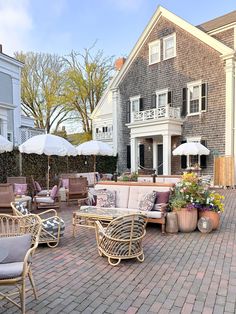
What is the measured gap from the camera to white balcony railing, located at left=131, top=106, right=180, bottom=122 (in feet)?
55.9

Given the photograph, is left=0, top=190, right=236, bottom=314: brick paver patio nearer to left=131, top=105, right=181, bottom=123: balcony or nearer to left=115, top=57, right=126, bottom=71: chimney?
left=131, top=105, right=181, bottom=123: balcony

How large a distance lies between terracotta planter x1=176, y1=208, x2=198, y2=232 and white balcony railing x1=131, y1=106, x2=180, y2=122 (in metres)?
11.3

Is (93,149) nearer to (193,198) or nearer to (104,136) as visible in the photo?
(193,198)

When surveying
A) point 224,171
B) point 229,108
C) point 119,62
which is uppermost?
point 119,62

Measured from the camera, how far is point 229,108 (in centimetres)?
1526

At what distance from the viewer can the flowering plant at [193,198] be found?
6.44m

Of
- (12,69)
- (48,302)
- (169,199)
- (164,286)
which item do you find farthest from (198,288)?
(12,69)

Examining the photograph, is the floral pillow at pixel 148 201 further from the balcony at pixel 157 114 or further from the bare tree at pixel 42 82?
the bare tree at pixel 42 82

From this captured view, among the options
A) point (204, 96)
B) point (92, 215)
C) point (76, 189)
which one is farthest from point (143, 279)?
point (204, 96)

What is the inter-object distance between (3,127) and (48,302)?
14784 millimetres

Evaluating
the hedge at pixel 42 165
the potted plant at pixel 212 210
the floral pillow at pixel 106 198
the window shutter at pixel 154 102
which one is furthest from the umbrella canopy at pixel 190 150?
the floral pillow at pixel 106 198

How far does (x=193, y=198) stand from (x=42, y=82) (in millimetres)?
26886

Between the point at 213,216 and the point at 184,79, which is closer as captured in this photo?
the point at 213,216

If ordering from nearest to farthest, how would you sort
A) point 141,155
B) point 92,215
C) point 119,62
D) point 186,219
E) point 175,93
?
point 92,215 < point 186,219 < point 175,93 < point 141,155 < point 119,62
